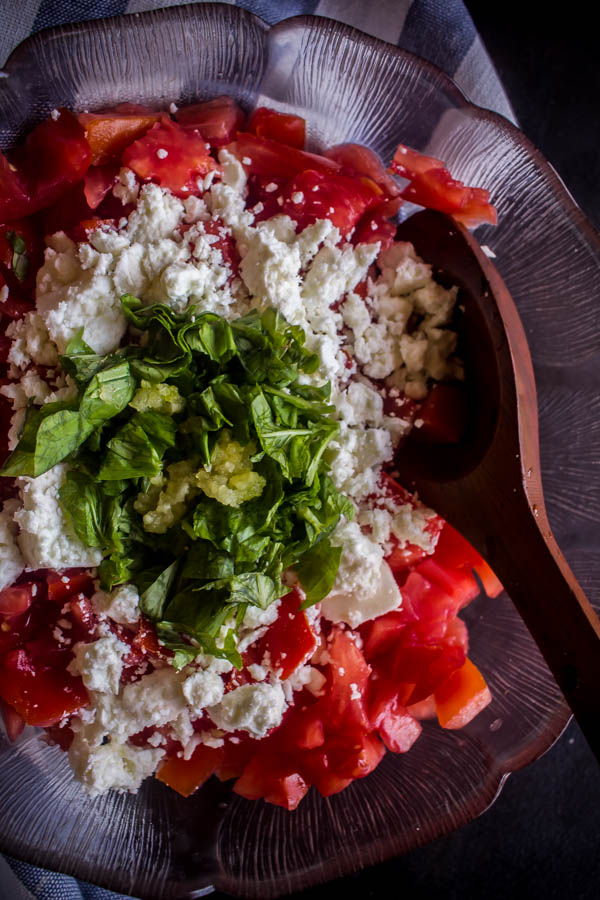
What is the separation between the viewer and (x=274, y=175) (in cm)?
160

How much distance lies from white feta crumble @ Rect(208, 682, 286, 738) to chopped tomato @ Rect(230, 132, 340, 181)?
40.5 inches

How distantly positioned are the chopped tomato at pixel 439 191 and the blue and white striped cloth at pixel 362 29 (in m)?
0.56

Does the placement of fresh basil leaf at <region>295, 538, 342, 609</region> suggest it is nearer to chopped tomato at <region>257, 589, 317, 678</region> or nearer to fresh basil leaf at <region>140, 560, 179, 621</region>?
chopped tomato at <region>257, 589, 317, 678</region>

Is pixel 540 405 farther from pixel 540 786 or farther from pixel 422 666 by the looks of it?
pixel 540 786

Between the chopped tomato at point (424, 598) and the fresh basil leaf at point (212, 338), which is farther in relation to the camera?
the chopped tomato at point (424, 598)

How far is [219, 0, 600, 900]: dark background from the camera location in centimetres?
215

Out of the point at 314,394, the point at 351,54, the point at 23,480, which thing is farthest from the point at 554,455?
the point at 23,480

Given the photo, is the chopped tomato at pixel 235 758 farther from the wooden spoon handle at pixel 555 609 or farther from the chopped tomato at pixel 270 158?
the chopped tomato at pixel 270 158

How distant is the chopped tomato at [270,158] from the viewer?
1582mm

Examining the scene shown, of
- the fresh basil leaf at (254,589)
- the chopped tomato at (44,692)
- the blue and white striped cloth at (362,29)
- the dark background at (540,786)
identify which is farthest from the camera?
the dark background at (540,786)

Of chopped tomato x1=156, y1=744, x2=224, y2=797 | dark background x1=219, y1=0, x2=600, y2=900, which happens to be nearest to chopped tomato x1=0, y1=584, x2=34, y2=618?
chopped tomato x1=156, y1=744, x2=224, y2=797

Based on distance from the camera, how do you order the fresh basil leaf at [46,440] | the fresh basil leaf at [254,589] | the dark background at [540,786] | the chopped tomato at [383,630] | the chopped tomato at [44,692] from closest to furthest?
the fresh basil leaf at [46,440], the fresh basil leaf at [254,589], the chopped tomato at [44,692], the chopped tomato at [383,630], the dark background at [540,786]

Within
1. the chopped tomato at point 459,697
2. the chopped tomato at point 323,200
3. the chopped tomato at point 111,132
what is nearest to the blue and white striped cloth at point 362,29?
the chopped tomato at point 111,132

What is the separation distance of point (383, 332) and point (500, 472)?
364mm
